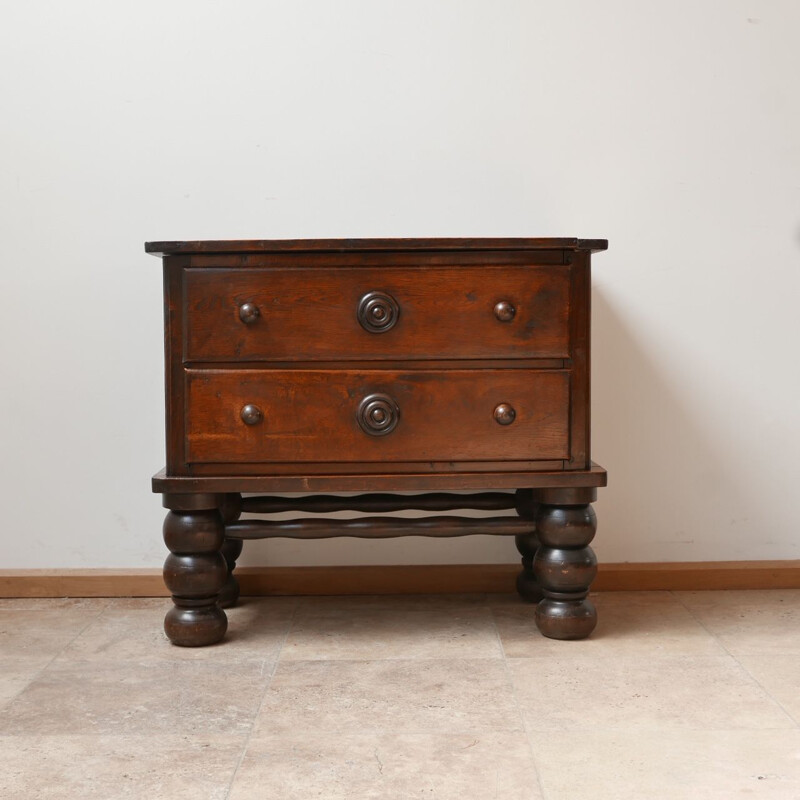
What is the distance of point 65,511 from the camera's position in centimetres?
238

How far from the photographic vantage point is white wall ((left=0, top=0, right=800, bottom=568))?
2303 millimetres

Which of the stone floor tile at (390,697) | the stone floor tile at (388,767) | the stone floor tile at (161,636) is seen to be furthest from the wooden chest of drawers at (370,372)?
the stone floor tile at (388,767)

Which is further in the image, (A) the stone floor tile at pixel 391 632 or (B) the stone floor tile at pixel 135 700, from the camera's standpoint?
(A) the stone floor tile at pixel 391 632

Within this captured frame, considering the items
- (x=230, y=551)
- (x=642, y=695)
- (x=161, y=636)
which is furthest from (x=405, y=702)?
(x=230, y=551)

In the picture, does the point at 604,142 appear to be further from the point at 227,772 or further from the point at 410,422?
the point at 227,772

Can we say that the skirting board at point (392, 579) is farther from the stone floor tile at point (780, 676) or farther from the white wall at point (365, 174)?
the stone floor tile at point (780, 676)

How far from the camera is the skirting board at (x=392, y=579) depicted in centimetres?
236

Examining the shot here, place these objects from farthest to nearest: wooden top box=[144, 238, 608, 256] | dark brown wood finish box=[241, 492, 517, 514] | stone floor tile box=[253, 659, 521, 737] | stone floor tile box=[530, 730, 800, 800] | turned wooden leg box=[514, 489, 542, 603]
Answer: turned wooden leg box=[514, 489, 542, 603]
dark brown wood finish box=[241, 492, 517, 514]
wooden top box=[144, 238, 608, 256]
stone floor tile box=[253, 659, 521, 737]
stone floor tile box=[530, 730, 800, 800]

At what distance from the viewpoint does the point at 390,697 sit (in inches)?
67.2

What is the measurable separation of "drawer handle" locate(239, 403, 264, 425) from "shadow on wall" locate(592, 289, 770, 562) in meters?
0.84

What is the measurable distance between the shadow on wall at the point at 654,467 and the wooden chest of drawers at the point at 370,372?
1.45ft

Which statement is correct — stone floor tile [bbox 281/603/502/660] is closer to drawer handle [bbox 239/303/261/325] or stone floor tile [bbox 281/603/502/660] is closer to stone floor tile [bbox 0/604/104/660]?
stone floor tile [bbox 0/604/104/660]

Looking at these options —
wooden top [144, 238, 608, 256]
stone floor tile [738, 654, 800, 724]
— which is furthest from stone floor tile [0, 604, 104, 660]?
stone floor tile [738, 654, 800, 724]

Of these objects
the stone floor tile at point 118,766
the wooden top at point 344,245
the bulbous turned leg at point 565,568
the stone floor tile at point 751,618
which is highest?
the wooden top at point 344,245
